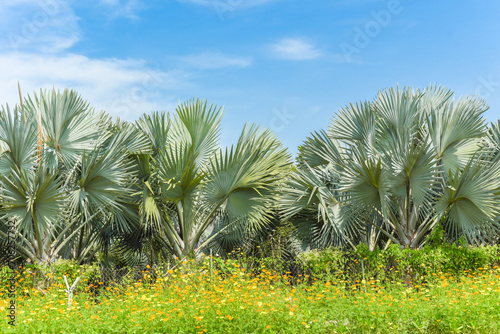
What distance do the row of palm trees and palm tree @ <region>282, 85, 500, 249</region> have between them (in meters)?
0.03

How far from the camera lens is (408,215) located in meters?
10.1

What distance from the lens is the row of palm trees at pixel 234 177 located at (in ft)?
30.5

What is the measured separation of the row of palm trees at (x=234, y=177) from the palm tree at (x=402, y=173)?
3cm

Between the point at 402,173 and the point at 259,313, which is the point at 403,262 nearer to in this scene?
the point at 402,173

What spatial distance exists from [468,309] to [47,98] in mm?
8919

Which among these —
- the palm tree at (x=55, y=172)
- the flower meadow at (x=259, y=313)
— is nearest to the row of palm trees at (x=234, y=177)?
the palm tree at (x=55, y=172)

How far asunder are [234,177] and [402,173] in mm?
3263

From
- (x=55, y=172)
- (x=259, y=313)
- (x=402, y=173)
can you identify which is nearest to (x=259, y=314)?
(x=259, y=313)

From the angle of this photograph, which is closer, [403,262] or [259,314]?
[259,314]

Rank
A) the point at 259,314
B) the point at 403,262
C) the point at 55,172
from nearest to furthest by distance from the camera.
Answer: the point at 259,314 → the point at 403,262 → the point at 55,172

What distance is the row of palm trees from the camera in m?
9.28

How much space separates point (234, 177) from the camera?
9680mm

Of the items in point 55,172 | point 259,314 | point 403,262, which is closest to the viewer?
point 259,314

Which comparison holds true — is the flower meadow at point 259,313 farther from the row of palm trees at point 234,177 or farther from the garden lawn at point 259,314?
the row of palm trees at point 234,177
